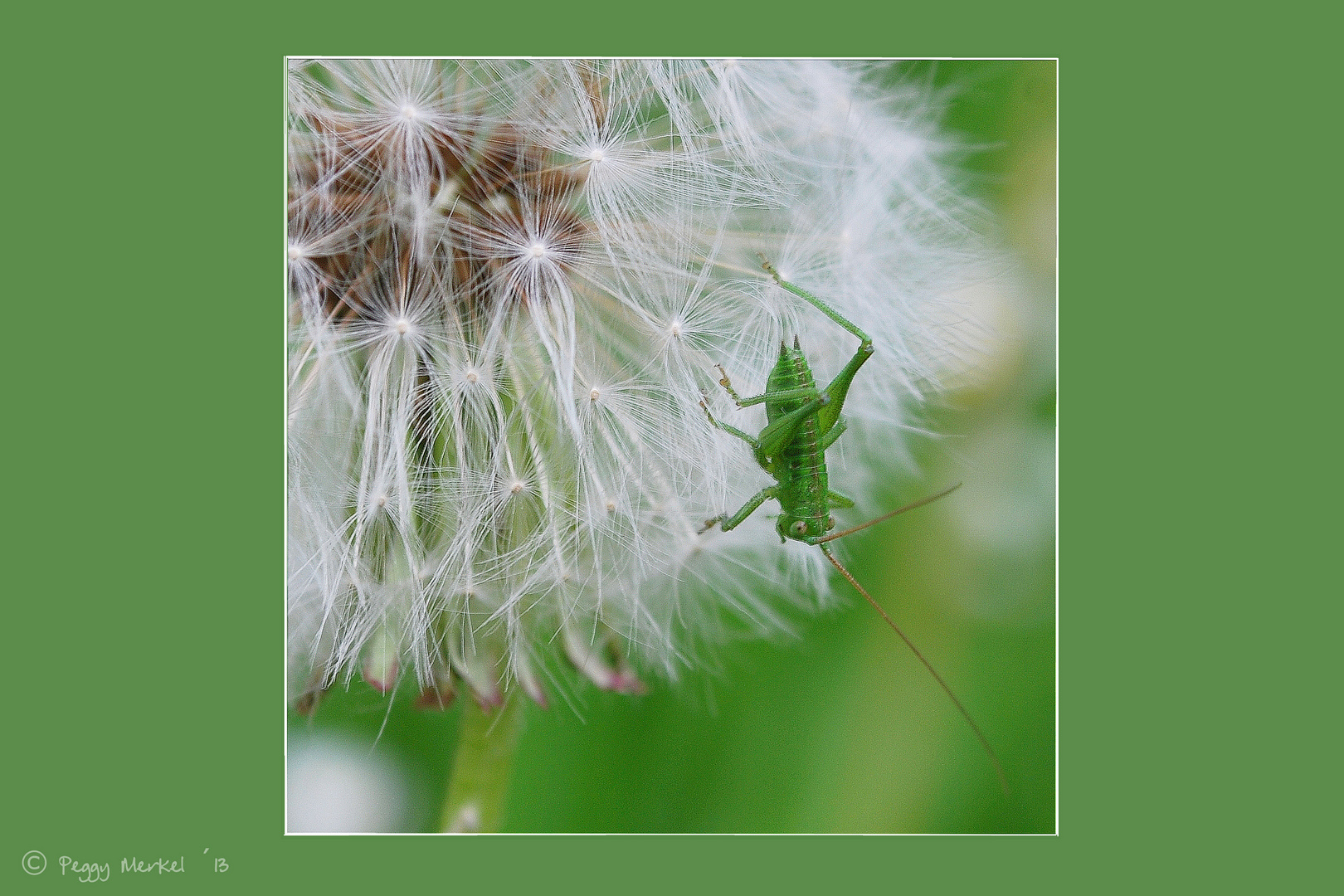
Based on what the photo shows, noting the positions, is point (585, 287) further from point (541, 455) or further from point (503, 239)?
point (541, 455)

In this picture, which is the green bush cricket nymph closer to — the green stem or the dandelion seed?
the dandelion seed

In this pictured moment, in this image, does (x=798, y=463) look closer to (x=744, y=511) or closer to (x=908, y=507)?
(x=744, y=511)

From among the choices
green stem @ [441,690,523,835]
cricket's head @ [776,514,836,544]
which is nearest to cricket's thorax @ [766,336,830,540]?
cricket's head @ [776,514,836,544]

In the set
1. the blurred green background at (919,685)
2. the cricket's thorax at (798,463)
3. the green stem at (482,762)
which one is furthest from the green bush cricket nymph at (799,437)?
the green stem at (482,762)

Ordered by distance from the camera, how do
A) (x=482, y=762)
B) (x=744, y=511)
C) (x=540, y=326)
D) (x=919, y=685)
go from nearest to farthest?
1. (x=540, y=326)
2. (x=482, y=762)
3. (x=744, y=511)
4. (x=919, y=685)

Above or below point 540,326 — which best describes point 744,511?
below

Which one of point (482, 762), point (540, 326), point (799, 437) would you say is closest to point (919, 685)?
point (799, 437)
